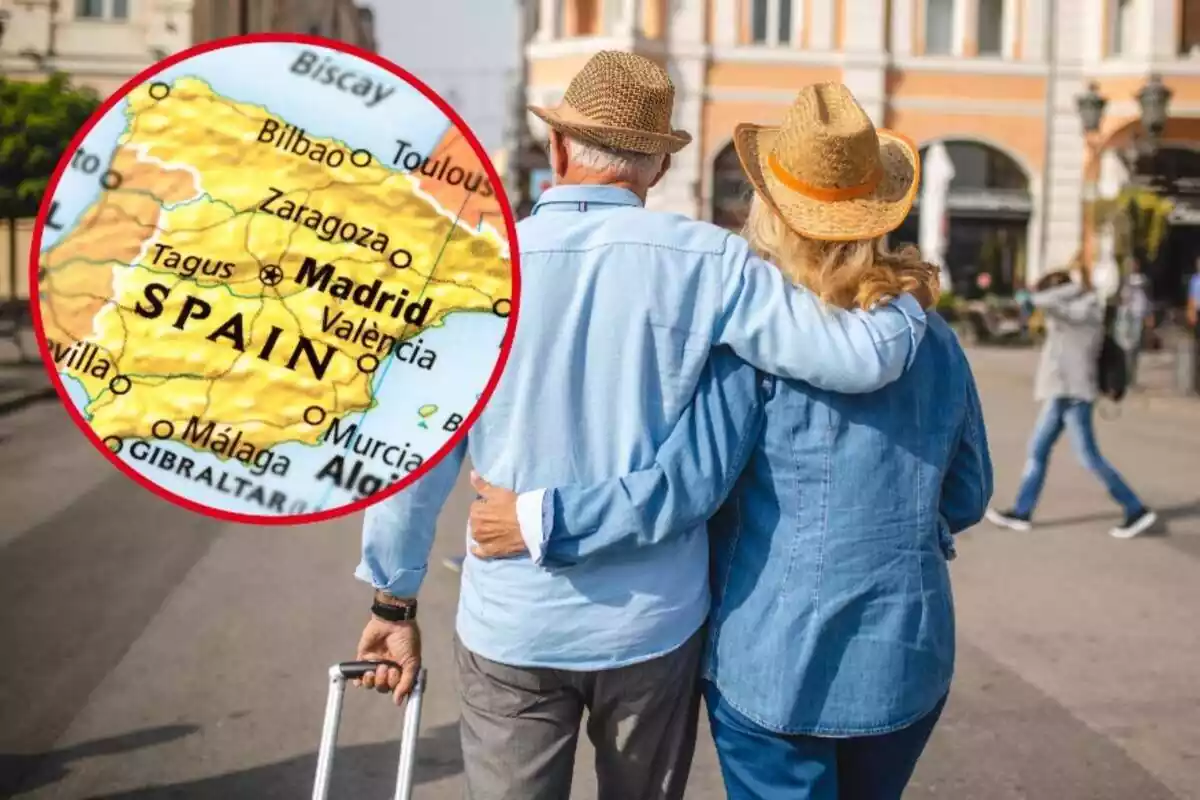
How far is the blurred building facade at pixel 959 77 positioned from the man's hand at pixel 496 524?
26.6 m

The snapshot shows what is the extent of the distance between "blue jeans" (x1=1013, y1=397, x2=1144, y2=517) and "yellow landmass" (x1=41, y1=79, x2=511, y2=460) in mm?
6544

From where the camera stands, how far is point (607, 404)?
6.58 feet

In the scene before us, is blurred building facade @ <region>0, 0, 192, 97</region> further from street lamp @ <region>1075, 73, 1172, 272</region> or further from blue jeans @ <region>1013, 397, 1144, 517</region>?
blue jeans @ <region>1013, 397, 1144, 517</region>

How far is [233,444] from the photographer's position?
1.77 meters

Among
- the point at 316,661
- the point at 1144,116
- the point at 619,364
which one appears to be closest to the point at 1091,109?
the point at 1144,116

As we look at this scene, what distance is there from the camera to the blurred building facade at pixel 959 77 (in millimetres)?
28719

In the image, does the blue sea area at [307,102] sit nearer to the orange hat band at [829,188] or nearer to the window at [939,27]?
the orange hat band at [829,188]

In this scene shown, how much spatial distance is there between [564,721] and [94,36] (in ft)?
93.5

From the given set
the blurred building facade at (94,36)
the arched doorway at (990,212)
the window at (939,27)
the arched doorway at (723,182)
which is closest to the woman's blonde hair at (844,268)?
the arched doorway at (723,182)

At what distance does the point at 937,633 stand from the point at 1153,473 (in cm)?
884

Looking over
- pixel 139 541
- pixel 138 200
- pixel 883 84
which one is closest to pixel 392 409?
pixel 138 200

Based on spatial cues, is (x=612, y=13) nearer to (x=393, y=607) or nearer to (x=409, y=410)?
(x=393, y=607)

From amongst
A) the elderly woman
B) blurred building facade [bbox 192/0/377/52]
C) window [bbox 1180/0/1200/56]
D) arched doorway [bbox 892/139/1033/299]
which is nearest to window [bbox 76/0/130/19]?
blurred building facade [bbox 192/0/377/52]

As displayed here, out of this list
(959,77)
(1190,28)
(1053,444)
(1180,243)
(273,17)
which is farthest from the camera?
(273,17)
